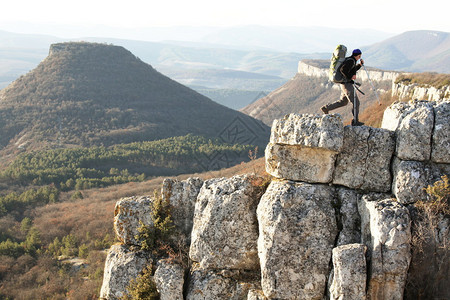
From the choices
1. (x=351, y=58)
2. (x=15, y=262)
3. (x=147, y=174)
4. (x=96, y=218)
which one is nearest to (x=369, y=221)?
(x=351, y=58)

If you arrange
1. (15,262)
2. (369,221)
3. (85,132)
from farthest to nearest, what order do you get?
(85,132) < (15,262) < (369,221)

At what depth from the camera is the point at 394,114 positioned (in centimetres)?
1029

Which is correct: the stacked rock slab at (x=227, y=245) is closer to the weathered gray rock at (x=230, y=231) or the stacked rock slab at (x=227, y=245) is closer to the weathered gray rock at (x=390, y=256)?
the weathered gray rock at (x=230, y=231)

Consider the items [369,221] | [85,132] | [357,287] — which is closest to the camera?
[357,287]

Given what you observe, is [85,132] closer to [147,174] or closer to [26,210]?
[147,174]

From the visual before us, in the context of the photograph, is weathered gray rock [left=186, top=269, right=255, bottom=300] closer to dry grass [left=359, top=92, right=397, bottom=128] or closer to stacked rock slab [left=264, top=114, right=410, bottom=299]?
stacked rock slab [left=264, top=114, right=410, bottom=299]

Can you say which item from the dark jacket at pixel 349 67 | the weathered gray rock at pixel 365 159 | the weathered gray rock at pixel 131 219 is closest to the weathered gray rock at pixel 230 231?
the weathered gray rock at pixel 131 219

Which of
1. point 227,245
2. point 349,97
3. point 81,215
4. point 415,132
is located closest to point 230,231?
point 227,245

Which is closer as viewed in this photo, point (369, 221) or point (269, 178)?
point (369, 221)

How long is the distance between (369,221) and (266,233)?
2.58m

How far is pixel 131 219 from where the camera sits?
1202 cm

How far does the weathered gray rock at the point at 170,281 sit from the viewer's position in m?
10.5

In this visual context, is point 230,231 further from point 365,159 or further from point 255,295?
point 365,159

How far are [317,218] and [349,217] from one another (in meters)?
0.88
